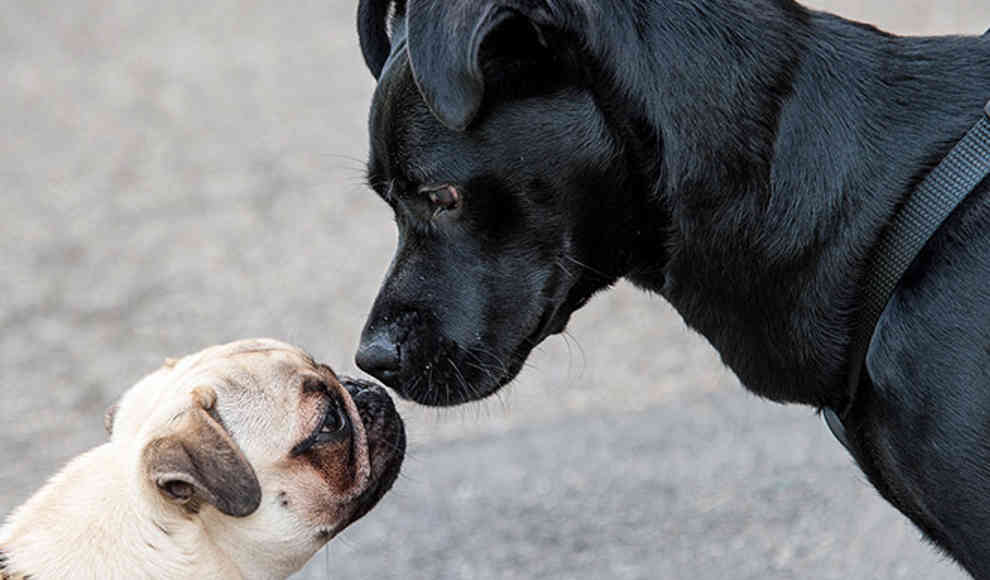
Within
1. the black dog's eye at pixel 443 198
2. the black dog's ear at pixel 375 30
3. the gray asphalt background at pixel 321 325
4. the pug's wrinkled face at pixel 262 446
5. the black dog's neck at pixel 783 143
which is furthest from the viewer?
the gray asphalt background at pixel 321 325

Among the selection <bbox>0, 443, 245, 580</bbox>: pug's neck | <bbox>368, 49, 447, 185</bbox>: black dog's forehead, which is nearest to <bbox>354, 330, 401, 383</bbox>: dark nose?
<bbox>368, 49, 447, 185</bbox>: black dog's forehead

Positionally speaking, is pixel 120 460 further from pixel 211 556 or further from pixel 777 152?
pixel 777 152

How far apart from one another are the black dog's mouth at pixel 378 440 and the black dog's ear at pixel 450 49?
49.5 inches

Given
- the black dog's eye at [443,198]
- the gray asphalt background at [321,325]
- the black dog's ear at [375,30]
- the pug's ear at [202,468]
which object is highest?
the black dog's ear at [375,30]

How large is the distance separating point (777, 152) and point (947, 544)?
0.99m

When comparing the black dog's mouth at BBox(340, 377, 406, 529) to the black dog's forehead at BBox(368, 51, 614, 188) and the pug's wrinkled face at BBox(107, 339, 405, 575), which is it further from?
the black dog's forehead at BBox(368, 51, 614, 188)

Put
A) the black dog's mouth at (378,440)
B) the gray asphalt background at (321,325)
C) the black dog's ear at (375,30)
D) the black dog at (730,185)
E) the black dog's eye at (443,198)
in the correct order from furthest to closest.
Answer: the gray asphalt background at (321,325) → the black dog's mouth at (378,440) → the black dog's ear at (375,30) → the black dog's eye at (443,198) → the black dog at (730,185)

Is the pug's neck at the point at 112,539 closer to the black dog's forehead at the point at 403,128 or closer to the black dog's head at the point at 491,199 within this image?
the black dog's head at the point at 491,199

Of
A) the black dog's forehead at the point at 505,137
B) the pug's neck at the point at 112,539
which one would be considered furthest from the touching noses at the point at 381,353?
the pug's neck at the point at 112,539

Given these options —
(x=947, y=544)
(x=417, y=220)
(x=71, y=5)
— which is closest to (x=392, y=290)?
(x=417, y=220)

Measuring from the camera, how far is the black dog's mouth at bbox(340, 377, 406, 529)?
13.2 feet

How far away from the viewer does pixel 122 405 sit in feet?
13.3

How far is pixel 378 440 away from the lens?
4.07 meters

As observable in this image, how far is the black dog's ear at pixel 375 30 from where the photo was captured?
3.88 m
